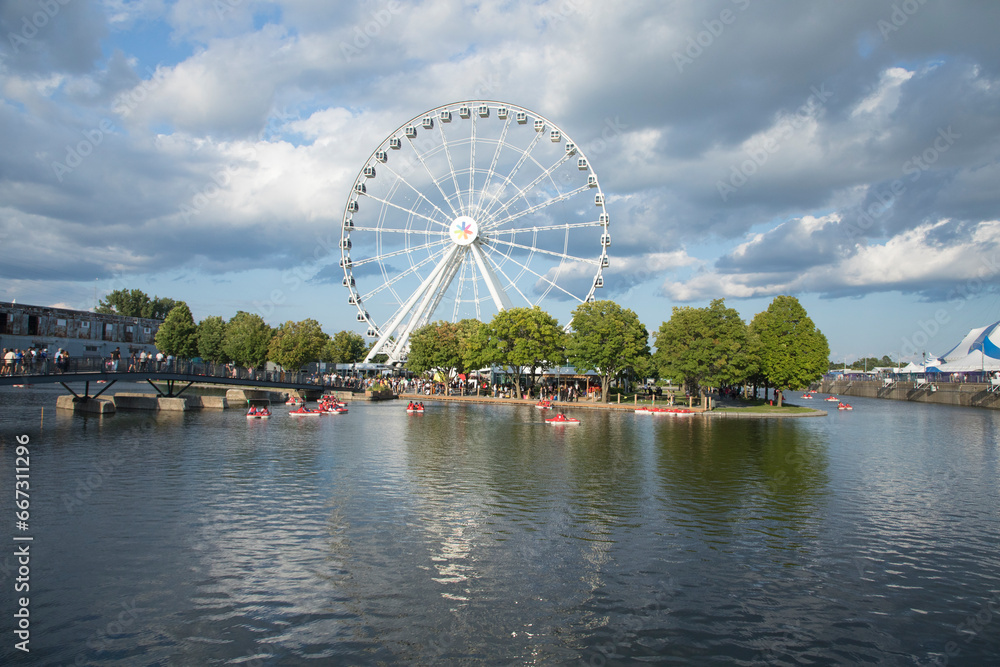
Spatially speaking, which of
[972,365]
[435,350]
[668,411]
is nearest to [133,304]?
[435,350]

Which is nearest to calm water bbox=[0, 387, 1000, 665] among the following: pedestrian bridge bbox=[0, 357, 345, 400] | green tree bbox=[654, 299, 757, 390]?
pedestrian bridge bbox=[0, 357, 345, 400]

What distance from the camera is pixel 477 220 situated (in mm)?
81500

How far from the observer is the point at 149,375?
52.3 meters

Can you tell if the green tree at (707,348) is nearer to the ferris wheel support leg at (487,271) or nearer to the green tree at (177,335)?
the ferris wheel support leg at (487,271)

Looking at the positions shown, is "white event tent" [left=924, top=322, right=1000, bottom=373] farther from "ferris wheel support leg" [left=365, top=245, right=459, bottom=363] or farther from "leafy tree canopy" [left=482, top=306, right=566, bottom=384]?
"ferris wheel support leg" [left=365, top=245, right=459, bottom=363]

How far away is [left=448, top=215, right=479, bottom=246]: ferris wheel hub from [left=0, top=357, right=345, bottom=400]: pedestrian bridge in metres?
24.5

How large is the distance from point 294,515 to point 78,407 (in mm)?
42267

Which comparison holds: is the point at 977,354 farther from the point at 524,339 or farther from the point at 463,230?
the point at 463,230

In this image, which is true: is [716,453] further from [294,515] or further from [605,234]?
[605,234]

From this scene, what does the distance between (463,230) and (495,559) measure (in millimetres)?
66729

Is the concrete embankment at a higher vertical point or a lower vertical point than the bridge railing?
lower

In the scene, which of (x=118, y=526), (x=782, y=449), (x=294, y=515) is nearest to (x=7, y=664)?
(x=118, y=526)

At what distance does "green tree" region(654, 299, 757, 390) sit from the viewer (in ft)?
241

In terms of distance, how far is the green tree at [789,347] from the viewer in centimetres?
8262
